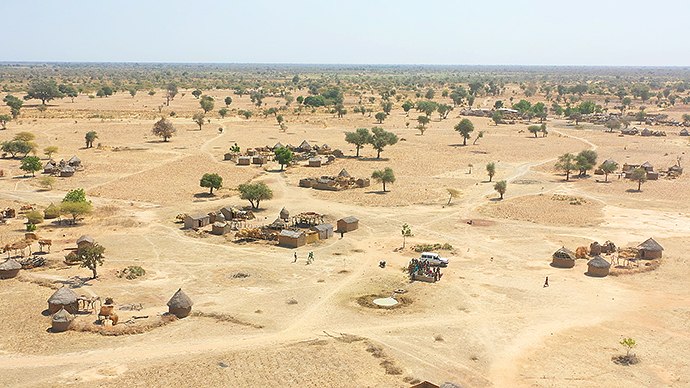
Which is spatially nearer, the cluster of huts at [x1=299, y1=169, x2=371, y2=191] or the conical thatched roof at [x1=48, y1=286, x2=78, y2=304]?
the conical thatched roof at [x1=48, y1=286, x2=78, y2=304]

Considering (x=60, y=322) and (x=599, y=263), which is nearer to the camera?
(x=60, y=322)

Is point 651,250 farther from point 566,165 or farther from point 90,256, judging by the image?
point 90,256

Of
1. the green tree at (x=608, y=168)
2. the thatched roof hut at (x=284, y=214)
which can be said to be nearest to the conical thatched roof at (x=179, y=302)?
the thatched roof hut at (x=284, y=214)

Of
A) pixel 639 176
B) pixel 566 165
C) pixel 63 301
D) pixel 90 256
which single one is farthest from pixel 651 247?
pixel 63 301

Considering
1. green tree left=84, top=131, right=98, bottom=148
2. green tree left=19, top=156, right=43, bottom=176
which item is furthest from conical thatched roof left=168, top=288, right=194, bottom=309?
green tree left=84, top=131, right=98, bottom=148

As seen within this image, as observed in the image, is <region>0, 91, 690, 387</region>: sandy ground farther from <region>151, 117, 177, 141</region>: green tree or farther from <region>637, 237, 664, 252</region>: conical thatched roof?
<region>151, 117, 177, 141</region>: green tree

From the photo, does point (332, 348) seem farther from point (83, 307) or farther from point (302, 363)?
point (83, 307)

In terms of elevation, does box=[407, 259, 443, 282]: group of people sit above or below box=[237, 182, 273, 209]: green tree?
below

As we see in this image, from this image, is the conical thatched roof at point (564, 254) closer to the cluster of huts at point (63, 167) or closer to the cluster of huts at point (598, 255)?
the cluster of huts at point (598, 255)
